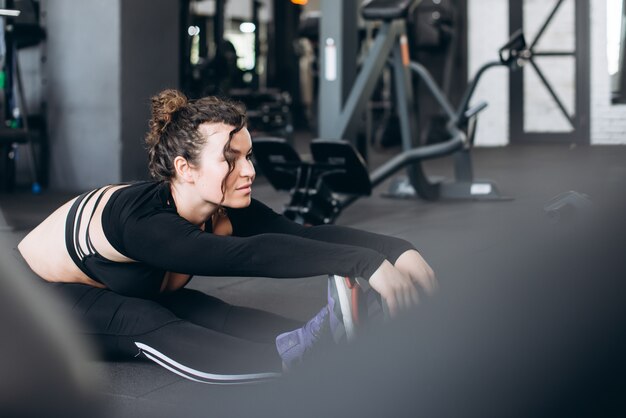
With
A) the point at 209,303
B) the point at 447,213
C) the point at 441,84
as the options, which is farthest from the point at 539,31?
the point at 209,303

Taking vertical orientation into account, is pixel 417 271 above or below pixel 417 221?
above

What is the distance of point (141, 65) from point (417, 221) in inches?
78.0

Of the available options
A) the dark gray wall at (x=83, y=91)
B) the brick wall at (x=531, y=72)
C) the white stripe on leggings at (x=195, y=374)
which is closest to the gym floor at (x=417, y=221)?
the white stripe on leggings at (x=195, y=374)

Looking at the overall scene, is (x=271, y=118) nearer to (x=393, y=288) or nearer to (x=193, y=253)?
(x=193, y=253)

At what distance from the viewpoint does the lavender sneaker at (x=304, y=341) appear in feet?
5.19

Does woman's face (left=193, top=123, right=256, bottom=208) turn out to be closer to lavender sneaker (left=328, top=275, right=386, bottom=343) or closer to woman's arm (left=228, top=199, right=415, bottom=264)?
woman's arm (left=228, top=199, right=415, bottom=264)

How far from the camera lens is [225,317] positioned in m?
1.97

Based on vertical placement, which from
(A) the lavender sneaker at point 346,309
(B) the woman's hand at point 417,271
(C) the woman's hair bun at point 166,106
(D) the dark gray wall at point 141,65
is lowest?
(A) the lavender sneaker at point 346,309

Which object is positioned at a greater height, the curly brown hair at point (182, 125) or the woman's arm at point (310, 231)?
the curly brown hair at point (182, 125)

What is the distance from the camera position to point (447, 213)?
4.30 metres

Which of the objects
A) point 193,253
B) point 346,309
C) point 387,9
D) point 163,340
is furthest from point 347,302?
point 387,9

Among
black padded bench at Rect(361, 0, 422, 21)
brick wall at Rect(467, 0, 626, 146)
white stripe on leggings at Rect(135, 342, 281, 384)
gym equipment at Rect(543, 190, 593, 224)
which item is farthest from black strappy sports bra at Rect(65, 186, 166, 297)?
brick wall at Rect(467, 0, 626, 146)

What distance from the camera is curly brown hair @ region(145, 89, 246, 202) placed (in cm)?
171

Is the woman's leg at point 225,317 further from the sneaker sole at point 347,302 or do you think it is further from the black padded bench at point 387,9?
the black padded bench at point 387,9
